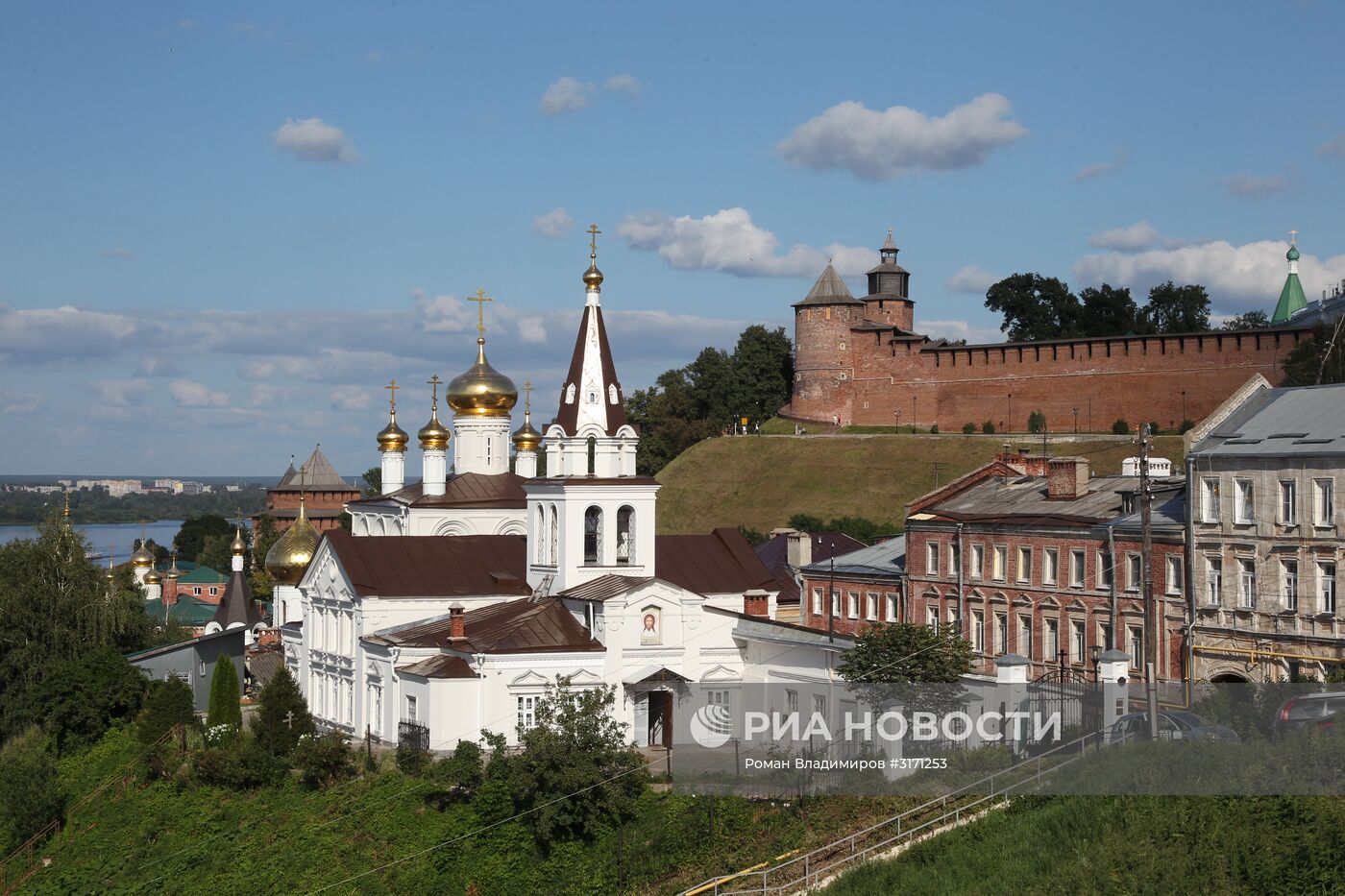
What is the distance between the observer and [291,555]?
43656 mm

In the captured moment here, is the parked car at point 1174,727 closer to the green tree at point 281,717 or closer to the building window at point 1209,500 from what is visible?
the building window at point 1209,500

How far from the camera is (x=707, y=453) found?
71.4 meters

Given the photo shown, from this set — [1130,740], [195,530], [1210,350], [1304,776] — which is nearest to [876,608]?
[1130,740]

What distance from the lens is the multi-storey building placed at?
81.9 feet

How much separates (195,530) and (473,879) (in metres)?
84.7

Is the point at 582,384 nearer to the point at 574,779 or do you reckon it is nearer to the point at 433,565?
the point at 433,565

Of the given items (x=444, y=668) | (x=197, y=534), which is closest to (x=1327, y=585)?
(x=444, y=668)

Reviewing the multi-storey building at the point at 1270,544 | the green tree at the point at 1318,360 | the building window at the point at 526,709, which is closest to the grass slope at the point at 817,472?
the green tree at the point at 1318,360

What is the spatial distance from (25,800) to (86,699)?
4797 millimetres

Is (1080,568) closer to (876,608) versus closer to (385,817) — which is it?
(876,608)

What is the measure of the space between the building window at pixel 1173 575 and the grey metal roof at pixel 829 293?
47.7m

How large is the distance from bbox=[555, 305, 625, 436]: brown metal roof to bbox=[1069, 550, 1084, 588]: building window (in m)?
8.39

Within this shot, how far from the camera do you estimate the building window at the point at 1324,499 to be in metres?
25.0

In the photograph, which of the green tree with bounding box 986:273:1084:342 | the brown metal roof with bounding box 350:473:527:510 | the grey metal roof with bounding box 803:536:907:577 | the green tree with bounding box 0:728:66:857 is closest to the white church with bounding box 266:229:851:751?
the grey metal roof with bounding box 803:536:907:577
